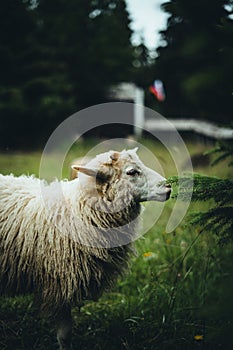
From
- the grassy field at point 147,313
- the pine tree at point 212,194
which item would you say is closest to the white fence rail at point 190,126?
the grassy field at point 147,313

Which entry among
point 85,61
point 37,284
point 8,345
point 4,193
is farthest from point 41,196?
point 85,61

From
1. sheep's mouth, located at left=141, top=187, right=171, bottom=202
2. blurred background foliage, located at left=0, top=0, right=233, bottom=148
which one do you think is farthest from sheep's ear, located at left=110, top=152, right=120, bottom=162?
blurred background foliage, located at left=0, top=0, right=233, bottom=148

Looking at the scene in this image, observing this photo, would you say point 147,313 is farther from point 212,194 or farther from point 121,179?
point 212,194

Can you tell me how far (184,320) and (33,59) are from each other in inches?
449

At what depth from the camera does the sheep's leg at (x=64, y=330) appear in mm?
2775

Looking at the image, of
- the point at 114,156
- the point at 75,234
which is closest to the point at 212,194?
the point at 114,156

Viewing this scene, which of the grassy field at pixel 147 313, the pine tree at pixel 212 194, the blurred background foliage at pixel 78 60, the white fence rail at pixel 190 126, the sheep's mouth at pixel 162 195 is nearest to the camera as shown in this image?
the blurred background foliage at pixel 78 60

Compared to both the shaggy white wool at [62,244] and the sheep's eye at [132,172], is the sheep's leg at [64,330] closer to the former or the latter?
the shaggy white wool at [62,244]

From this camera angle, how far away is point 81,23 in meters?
17.8

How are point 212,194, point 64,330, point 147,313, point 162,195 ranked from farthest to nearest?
point 147,313 < point 64,330 < point 162,195 < point 212,194

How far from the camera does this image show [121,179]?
2756mm

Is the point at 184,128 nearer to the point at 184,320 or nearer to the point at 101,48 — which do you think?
the point at 101,48

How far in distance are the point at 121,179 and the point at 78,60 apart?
50.2 ft

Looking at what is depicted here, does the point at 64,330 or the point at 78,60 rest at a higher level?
the point at 78,60
